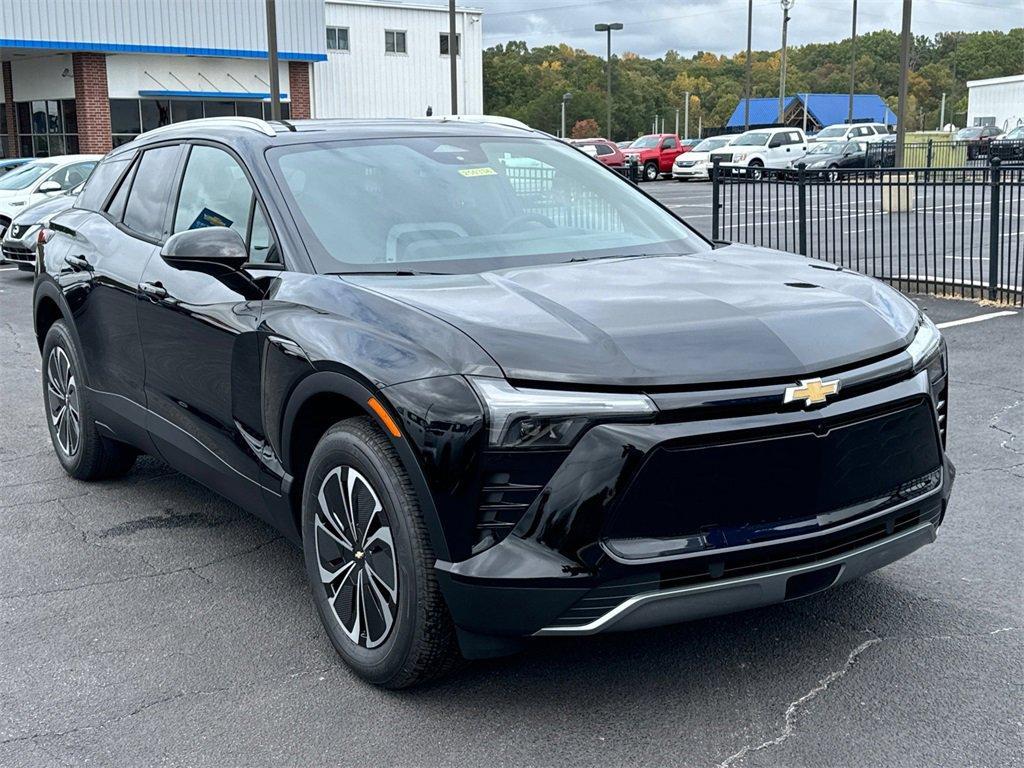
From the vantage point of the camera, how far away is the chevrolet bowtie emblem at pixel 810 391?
10.6 feet

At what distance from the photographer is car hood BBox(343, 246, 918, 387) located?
3229 mm

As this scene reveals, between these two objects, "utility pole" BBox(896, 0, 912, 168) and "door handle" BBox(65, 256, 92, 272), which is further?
"utility pole" BBox(896, 0, 912, 168)

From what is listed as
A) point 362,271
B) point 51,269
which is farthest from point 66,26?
point 362,271

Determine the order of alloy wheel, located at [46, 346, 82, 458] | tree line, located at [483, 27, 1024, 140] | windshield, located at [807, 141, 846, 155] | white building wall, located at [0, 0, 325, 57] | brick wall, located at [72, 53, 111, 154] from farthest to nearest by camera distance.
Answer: tree line, located at [483, 27, 1024, 140] → windshield, located at [807, 141, 846, 155] → brick wall, located at [72, 53, 111, 154] → white building wall, located at [0, 0, 325, 57] → alloy wheel, located at [46, 346, 82, 458]

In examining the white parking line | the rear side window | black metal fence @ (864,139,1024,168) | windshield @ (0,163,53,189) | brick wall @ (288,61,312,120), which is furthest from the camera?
brick wall @ (288,61,312,120)

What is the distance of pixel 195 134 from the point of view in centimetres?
513

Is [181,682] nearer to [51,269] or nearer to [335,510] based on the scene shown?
[335,510]

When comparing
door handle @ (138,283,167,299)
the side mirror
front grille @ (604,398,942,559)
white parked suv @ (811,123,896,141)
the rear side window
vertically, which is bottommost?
front grille @ (604,398,942,559)

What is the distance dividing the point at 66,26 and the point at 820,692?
37.7 metres

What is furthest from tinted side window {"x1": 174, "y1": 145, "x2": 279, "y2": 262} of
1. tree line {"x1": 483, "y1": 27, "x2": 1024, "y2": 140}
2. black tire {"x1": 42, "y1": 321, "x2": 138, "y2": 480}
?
tree line {"x1": 483, "y1": 27, "x2": 1024, "y2": 140}

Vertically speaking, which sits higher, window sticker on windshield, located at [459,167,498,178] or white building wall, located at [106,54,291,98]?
white building wall, located at [106,54,291,98]

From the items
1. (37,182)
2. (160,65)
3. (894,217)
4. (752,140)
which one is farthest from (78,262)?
(752,140)

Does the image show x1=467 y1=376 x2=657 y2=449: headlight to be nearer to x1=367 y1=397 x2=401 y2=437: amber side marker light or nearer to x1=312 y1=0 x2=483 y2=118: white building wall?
x1=367 y1=397 x2=401 y2=437: amber side marker light

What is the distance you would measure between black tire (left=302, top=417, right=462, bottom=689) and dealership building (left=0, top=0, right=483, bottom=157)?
35823 millimetres
